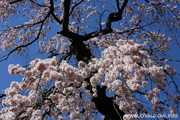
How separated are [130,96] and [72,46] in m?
2.93

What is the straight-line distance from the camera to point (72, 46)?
16.4ft

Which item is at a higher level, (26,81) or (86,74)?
(26,81)

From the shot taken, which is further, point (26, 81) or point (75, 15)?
point (75, 15)

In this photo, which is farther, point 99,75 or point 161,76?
point 99,75

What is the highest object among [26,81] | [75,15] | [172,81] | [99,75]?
[75,15]

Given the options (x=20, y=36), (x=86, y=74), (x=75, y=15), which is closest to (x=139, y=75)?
(x=86, y=74)

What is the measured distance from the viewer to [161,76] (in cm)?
213

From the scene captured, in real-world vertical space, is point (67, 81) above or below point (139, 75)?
above

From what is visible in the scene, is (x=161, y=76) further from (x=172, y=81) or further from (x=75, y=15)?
(x=75, y=15)

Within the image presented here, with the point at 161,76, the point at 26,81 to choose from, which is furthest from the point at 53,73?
the point at 161,76

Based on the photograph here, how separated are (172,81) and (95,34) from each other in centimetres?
311

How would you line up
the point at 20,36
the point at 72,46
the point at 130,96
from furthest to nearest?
the point at 20,36 → the point at 72,46 → the point at 130,96

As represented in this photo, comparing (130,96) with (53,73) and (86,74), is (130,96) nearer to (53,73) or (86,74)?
(86,74)

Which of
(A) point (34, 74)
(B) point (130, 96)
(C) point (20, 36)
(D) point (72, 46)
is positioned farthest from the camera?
(C) point (20, 36)
